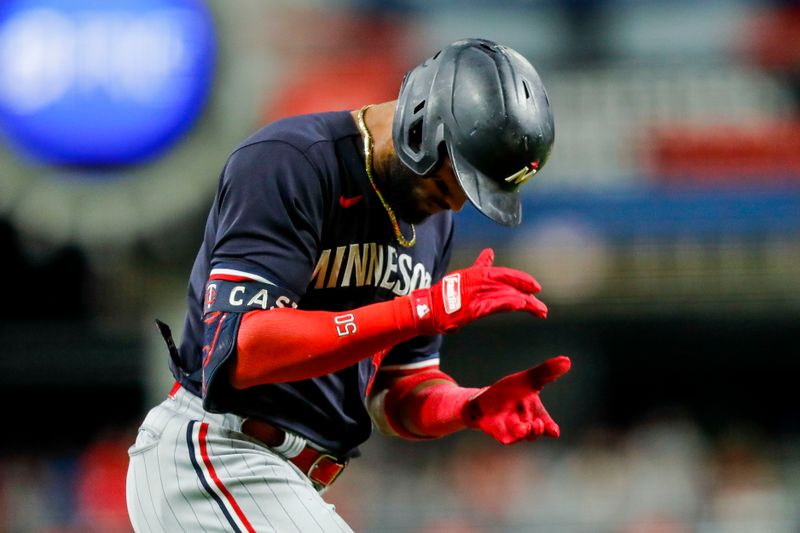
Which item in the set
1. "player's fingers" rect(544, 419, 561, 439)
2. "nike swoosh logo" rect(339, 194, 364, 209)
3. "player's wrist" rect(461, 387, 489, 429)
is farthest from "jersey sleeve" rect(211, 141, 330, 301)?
"player's fingers" rect(544, 419, 561, 439)

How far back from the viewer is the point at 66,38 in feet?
39.4

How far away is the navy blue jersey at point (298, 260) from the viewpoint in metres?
3.29

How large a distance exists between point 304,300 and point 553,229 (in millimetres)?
10596

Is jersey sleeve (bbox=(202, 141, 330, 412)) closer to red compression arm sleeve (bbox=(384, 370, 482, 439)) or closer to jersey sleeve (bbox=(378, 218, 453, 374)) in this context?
red compression arm sleeve (bbox=(384, 370, 482, 439))

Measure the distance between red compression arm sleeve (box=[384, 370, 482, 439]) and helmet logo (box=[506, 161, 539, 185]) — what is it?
69cm

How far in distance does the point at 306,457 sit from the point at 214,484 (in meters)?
0.32

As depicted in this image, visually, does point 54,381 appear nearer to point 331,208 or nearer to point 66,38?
point 66,38

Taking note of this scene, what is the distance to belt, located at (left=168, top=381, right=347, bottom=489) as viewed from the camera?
356 cm

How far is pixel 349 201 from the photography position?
3.58m

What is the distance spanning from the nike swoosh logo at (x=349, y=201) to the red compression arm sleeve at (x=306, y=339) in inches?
16.8

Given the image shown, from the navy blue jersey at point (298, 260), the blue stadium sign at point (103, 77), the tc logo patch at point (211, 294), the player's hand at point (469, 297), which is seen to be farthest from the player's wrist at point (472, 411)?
the blue stadium sign at point (103, 77)

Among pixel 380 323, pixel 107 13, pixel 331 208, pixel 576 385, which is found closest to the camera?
pixel 380 323

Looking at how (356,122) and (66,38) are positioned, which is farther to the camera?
(66,38)

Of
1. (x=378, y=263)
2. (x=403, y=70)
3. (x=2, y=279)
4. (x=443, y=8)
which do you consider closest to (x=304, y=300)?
(x=378, y=263)
